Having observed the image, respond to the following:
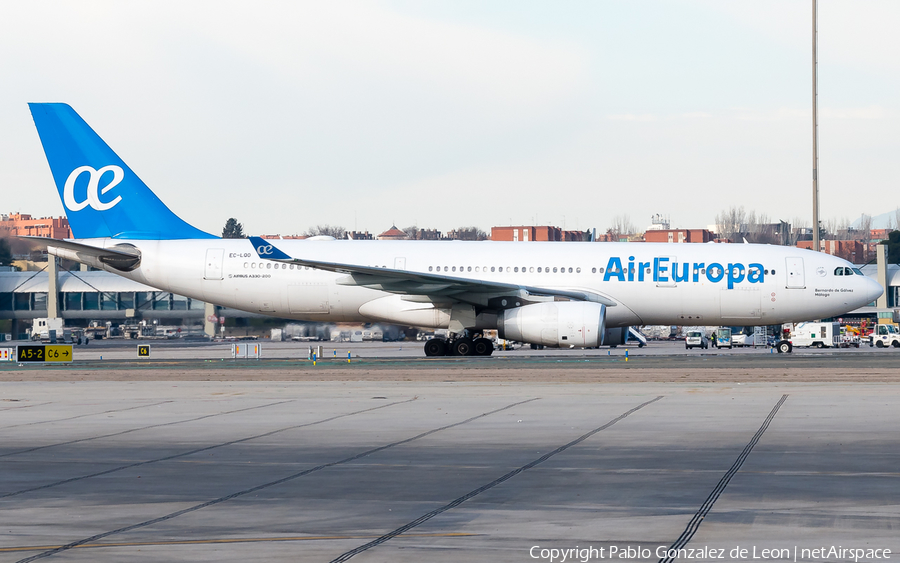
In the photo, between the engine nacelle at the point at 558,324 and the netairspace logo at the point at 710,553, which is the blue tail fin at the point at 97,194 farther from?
the netairspace logo at the point at 710,553

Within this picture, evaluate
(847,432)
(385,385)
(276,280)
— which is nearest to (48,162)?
(276,280)

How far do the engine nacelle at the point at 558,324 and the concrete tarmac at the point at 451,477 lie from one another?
1008 centimetres

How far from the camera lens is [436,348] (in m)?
34.9

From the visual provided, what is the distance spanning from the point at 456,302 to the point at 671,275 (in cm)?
736

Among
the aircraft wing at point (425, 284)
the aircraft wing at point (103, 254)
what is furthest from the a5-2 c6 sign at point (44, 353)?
the aircraft wing at point (425, 284)

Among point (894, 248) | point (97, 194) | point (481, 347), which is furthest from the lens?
point (894, 248)

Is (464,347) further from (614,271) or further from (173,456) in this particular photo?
(173,456)

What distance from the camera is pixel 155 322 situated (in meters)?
77.8

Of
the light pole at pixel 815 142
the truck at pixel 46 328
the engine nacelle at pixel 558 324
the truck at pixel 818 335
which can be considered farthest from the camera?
the truck at pixel 46 328

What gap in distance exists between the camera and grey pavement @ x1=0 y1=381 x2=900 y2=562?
27.1 feet

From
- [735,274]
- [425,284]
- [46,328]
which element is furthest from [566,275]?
[46,328]

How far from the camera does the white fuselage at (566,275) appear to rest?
110ft

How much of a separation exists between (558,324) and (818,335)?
33.3 metres

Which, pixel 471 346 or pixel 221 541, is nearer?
pixel 221 541
